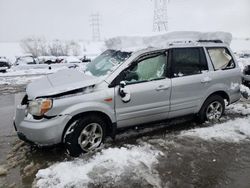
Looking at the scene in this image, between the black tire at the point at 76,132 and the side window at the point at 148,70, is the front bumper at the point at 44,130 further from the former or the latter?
the side window at the point at 148,70

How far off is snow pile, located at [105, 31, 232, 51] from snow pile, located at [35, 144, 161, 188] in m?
1.93

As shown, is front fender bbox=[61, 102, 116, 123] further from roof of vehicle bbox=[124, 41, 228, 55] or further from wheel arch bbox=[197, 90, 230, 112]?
wheel arch bbox=[197, 90, 230, 112]

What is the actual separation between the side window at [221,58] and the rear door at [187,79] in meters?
0.26

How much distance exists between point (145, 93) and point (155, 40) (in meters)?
1.28

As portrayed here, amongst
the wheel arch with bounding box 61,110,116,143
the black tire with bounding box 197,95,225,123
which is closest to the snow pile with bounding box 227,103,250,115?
the black tire with bounding box 197,95,225,123

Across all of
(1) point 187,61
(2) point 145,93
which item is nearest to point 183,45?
(1) point 187,61

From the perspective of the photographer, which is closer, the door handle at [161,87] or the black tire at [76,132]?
the black tire at [76,132]

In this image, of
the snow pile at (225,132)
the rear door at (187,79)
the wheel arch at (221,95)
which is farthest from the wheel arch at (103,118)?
the wheel arch at (221,95)

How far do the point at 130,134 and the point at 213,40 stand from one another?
271cm

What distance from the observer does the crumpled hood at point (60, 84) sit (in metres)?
4.02

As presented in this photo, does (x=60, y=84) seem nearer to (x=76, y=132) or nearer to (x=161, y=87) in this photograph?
(x=76, y=132)

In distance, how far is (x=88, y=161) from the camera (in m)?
3.99

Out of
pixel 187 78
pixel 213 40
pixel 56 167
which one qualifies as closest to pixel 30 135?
pixel 56 167

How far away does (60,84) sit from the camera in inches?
166
